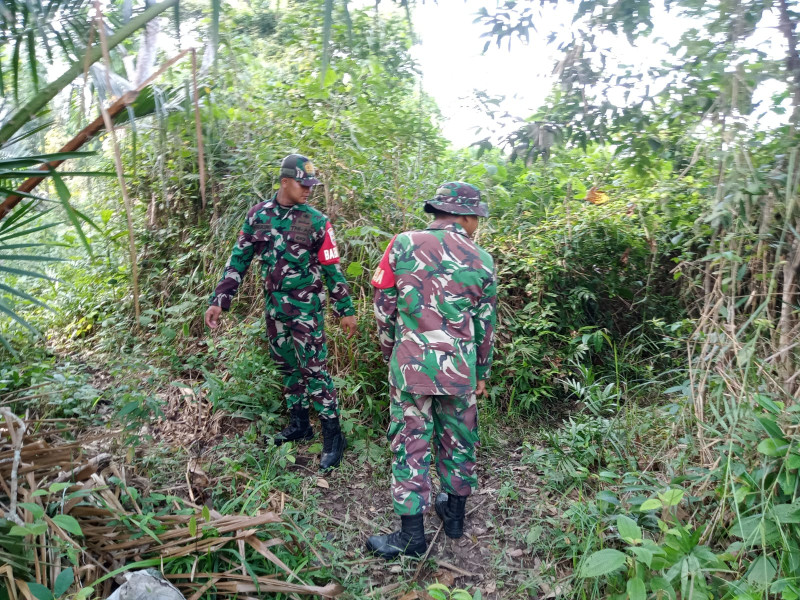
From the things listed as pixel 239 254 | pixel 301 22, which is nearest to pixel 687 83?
pixel 239 254

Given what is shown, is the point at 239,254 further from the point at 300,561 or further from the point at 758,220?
the point at 758,220

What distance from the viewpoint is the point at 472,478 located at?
2979mm

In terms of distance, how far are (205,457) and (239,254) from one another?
1.35 m

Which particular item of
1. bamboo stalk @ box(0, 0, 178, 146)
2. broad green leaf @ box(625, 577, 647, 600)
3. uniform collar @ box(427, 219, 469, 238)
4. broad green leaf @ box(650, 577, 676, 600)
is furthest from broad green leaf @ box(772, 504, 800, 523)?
bamboo stalk @ box(0, 0, 178, 146)

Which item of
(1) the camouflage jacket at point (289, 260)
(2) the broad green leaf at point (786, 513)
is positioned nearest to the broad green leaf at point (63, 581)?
(1) the camouflage jacket at point (289, 260)

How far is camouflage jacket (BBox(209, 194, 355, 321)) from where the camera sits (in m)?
3.59

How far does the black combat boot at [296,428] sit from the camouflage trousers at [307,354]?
0.55 feet

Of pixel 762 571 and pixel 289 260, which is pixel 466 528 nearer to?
pixel 762 571

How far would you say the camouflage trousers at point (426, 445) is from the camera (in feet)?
9.27

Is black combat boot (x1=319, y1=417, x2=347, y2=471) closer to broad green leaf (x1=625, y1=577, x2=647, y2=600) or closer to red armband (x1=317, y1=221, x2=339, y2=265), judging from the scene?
red armband (x1=317, y1=221, x2=339, y2=265)

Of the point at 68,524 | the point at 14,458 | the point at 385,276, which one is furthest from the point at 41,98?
the point at 385,276

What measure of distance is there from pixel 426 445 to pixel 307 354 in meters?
1.16

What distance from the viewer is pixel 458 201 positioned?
9.64 ft

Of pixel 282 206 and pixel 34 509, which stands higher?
pixel 282 206
